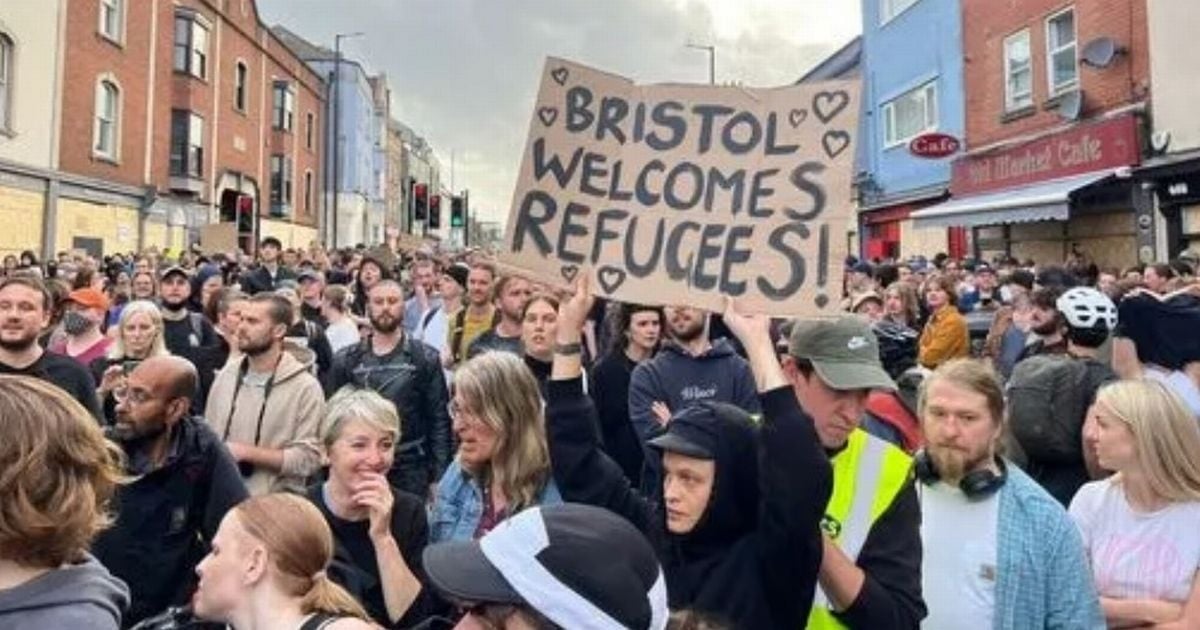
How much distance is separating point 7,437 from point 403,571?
5.14ft

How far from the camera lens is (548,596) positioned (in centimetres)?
172

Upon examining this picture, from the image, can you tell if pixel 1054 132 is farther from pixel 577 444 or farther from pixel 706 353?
pixel 577 444

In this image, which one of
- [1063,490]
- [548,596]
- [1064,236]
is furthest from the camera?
[1064,236]

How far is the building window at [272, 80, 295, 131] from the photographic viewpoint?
41094 mm

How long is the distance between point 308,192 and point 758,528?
4569cm

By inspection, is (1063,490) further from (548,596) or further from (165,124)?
(165,124)

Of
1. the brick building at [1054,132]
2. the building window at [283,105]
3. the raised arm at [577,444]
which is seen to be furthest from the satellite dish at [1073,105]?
the building window at [283,105]

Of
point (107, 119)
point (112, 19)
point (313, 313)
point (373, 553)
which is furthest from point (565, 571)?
point (112, 19)

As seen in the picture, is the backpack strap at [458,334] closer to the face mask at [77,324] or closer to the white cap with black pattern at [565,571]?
the face mask at [77,324]

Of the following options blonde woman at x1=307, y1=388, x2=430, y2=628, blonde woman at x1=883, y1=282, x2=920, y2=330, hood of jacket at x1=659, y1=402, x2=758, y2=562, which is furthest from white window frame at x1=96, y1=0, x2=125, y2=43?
hood of jacket at x1=659, y1=402, x2=758, y2=562

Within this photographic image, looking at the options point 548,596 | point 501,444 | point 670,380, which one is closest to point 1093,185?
point 670,380

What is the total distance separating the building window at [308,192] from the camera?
4508 cm

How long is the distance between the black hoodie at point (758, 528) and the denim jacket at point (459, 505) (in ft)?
3.00

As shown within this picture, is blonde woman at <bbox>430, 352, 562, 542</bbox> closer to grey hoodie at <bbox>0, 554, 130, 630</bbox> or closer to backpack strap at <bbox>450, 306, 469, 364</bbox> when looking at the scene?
grey hoodie at <bbox>0, 554, 130, 630</bbox>
